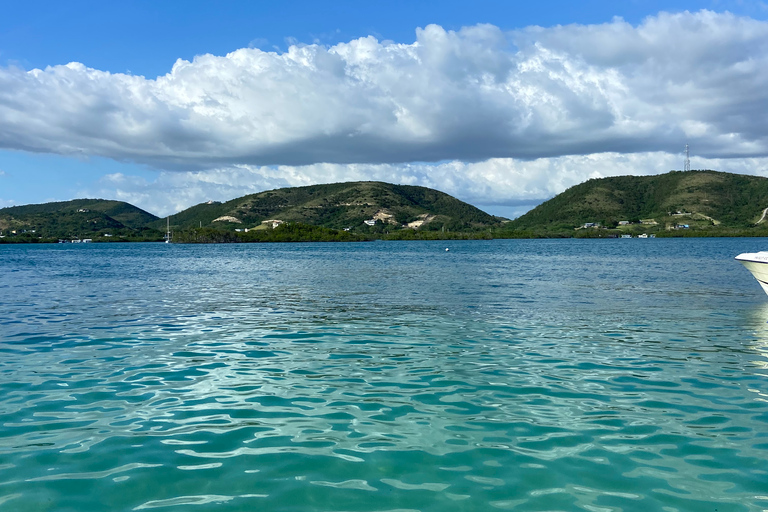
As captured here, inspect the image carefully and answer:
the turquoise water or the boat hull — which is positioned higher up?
the boat hull

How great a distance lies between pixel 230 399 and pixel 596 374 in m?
8.45

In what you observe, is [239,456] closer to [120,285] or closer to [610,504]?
[610,504]

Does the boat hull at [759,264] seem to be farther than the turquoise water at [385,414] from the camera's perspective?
Yes

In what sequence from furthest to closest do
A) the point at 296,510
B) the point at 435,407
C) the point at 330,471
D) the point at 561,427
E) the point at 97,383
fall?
the point at 97,383 < the point at 435,407 < the point at 561,427 < the point at 330,471 < the point at 296,510

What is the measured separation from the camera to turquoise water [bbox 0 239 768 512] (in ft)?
23.5

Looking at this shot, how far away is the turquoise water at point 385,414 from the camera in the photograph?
7.15m

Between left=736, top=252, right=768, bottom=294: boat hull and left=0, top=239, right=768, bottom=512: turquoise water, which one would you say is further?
left=736, top=252, right=768, bottom=294: boat hull

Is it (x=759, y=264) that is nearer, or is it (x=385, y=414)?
(x=385, y=414)

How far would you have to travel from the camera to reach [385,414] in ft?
33.6

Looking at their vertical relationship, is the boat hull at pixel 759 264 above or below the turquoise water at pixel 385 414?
above

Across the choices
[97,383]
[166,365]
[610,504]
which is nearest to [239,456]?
[610,504]

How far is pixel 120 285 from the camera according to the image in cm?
4284

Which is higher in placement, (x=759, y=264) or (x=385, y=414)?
(x=759, y=264)

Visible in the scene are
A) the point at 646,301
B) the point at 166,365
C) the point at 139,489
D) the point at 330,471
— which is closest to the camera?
the point at 139,489
